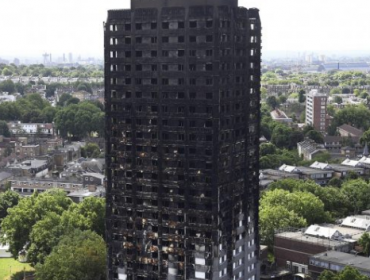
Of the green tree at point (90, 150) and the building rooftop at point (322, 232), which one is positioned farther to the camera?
the green tree at point (90, 150)

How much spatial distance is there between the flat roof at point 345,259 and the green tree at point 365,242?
3.69 metres

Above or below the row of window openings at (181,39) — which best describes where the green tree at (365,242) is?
below

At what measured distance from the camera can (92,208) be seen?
72.9 m

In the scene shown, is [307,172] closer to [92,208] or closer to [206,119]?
[92,208]

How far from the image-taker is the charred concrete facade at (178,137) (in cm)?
4550

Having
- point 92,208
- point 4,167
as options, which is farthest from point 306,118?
point 92,208

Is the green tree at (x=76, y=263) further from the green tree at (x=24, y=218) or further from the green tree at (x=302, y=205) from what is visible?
the green tree at (x=302, y=205)

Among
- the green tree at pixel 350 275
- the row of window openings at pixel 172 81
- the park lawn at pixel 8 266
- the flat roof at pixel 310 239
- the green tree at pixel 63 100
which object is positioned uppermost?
the row of window openings at pixel 172 81

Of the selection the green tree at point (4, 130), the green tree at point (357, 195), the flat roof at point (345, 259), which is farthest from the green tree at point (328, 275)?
the green tree at point (4, 130)

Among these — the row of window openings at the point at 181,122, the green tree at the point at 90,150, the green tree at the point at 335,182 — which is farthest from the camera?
the green tree at the point at 90,150

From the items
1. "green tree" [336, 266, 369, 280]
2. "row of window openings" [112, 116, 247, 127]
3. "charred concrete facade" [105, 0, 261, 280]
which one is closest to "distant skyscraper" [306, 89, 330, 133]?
"green tree" [336, 266, 369, 280]

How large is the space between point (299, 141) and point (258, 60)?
8802cm

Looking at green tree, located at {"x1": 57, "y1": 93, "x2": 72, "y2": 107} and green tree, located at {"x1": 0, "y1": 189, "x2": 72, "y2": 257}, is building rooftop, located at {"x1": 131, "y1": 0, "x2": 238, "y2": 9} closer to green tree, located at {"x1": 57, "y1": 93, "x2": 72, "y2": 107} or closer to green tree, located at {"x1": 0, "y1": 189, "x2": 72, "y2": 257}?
green tree, located at {"x1": 0, "y1": 189, "x2": 72, "y2": 257}

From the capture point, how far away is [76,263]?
59188 millimetres
